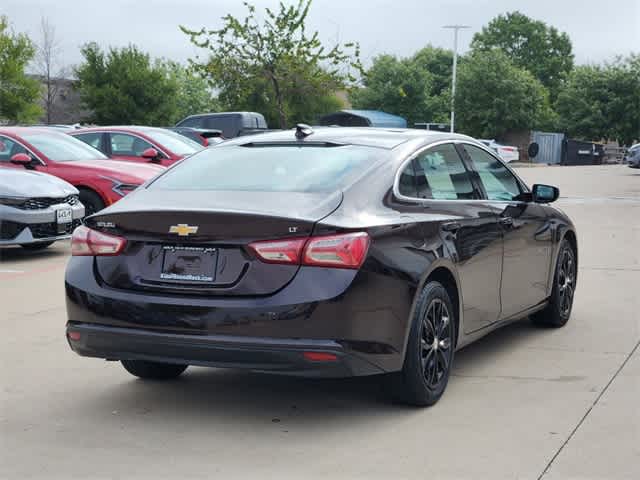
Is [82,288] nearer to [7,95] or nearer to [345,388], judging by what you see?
[345,388]

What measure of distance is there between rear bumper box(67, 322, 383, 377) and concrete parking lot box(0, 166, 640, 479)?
34 centimetres

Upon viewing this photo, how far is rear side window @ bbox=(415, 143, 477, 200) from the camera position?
5.92 metres

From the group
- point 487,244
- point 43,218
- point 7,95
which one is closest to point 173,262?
point 487,244

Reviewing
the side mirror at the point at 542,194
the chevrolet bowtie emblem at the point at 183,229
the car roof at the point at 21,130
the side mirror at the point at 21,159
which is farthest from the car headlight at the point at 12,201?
the chevrolet bowtie emblem at the point at 183,229

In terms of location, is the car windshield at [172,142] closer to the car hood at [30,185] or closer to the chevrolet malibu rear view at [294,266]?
the car hood at [30,185]

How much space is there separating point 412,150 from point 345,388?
4.56 feet

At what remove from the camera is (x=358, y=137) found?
19.9 feet

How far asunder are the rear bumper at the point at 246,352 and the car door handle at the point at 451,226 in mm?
1043

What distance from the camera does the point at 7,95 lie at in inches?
1844

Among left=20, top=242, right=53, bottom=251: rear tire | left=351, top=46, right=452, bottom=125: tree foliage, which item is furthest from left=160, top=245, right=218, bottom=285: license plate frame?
left=351, top=46, right=452, bottom=125: tree foliage

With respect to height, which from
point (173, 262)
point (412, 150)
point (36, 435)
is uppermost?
point (412, 150)

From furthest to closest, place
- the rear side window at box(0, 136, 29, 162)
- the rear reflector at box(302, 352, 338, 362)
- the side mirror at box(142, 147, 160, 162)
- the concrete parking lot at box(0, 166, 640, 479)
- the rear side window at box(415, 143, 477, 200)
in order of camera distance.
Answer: the side mirror at box(142, 147, 160, 162), the rear side window at box(0, 136, 29, 162), the rear side window at box(415, 143, 477, 200), the rear reflector at box(302, 352, 338, 362), the concrete parking lot at box(0, 166, 640, 479)

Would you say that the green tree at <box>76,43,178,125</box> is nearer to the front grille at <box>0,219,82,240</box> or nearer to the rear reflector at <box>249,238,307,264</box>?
the front grille at <box>0,219,82,240</box>

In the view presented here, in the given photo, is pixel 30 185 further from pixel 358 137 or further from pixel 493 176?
pixel 358 137
